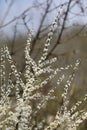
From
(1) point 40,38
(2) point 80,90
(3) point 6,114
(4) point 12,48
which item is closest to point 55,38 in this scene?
(1) point 40,38

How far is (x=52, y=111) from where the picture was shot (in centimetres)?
595

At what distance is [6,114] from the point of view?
8.04ft

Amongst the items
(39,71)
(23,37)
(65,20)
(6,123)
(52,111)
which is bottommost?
(6,123)

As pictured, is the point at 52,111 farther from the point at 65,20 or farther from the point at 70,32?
the point at 65,20

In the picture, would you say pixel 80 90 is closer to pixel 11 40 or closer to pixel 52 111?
pixel 52 111

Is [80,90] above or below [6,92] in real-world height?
above

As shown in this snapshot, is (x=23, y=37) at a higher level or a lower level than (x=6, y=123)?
higher

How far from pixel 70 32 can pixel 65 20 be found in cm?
46

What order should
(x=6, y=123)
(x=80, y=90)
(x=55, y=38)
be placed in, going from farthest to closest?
(x=80, y=90) < (x=55, y=38) < (x=6, y=123)

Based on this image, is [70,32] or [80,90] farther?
[80,90]

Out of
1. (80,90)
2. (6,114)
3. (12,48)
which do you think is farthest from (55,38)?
(6,114)

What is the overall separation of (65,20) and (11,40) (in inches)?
26.6

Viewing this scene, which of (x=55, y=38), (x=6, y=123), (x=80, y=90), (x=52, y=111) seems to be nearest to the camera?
(x=6, y=123)

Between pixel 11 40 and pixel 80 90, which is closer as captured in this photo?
pixel 11 40
